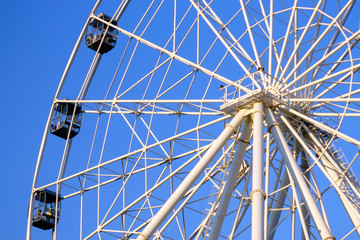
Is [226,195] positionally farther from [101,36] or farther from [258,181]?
[101,36]

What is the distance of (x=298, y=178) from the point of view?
25.1 meters

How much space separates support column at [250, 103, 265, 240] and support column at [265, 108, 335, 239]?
503 millimetres

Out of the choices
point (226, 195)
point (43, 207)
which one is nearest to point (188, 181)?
point (226, 195)

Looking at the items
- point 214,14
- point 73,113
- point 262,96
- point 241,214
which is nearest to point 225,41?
point 214,14

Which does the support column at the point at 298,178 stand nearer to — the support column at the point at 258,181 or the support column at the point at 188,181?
the support column at the point at 258,181

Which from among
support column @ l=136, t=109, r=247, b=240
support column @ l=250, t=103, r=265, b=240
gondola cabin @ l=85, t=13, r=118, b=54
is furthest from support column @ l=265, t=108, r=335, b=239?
gondola cabin @ l=85, t=13, r=118, b=54

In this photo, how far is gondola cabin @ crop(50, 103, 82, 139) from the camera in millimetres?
36688

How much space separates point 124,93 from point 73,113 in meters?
4.68

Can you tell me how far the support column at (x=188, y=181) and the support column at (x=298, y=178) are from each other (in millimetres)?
1109

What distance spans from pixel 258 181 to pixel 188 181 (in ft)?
8.04

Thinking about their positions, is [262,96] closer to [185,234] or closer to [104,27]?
[185,234]

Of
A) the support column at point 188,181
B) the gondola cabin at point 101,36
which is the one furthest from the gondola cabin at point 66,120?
the support column at point 188,181

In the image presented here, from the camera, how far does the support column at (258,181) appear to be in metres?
22.9

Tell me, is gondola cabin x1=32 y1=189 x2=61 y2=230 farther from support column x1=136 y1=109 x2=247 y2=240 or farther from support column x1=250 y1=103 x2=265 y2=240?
support column x1=250 y1=103 x2=265 y2=240
